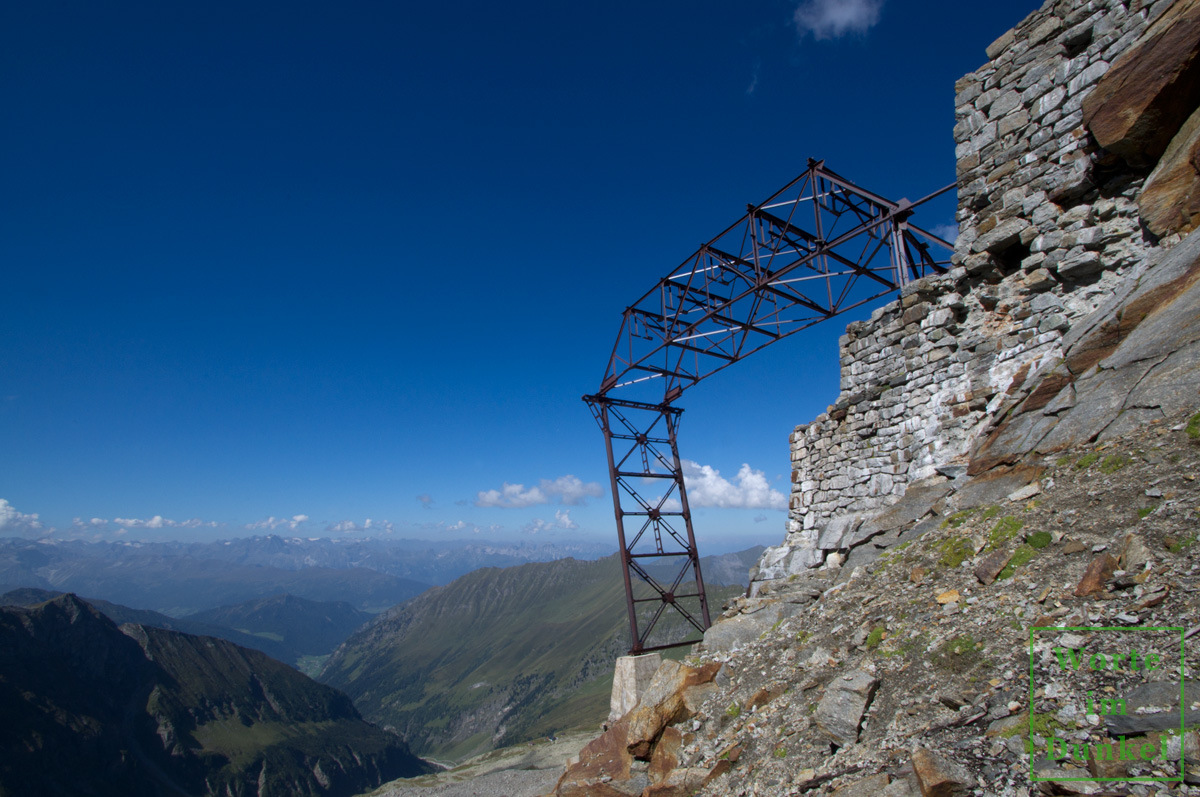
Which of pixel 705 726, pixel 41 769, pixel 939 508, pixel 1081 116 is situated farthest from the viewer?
pixel 41 769

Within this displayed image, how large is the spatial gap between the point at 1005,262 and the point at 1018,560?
637 centimetres

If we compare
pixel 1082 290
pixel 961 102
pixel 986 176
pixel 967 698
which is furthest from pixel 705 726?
pixel 961 102

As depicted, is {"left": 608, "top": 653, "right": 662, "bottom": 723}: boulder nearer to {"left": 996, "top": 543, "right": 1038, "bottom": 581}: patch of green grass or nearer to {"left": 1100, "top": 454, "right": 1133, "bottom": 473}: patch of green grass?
{"left": 996, "top": 543, "right": 1038, "bottom": 581}: patch of green grass

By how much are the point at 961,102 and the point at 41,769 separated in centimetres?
20094

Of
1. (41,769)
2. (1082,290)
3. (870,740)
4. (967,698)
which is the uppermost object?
(1082,290)

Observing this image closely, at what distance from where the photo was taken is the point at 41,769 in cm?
13112

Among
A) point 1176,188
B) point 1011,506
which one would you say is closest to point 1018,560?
point 1011,506

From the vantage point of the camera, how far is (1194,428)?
18.1 feet

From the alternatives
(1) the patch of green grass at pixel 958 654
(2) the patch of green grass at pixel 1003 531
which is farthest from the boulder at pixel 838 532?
(1) the patch of green grass at pixel 958 654

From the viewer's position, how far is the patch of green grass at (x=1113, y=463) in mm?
5841

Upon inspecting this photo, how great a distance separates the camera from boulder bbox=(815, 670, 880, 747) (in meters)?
5.11

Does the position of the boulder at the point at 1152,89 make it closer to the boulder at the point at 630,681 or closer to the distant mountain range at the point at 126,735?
the boulder at the point at 630,681

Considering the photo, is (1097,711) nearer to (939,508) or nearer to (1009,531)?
(1009,531)

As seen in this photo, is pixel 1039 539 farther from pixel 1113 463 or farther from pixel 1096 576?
pixel 1113 463
